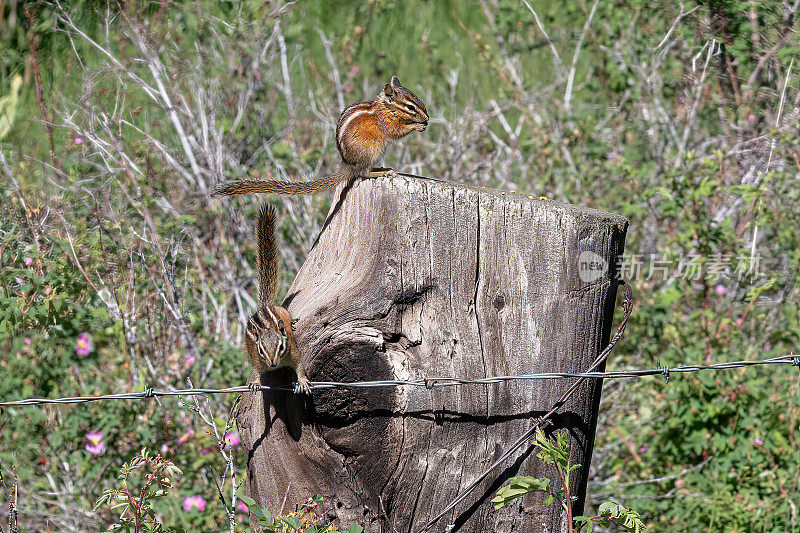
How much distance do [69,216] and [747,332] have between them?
3817mm

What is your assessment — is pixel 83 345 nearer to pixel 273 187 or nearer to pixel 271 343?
pixel 273 187

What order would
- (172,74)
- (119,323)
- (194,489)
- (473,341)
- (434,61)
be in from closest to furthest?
1. (473,341)
2. (194,489)
3. (119,323)
4. (172,74)
5. (434,61)

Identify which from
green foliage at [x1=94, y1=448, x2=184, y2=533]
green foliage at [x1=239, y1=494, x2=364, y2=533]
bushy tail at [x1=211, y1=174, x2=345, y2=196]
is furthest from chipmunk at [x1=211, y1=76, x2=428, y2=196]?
green foliage at [x1=239, y1=494, x2=364, y2=533]

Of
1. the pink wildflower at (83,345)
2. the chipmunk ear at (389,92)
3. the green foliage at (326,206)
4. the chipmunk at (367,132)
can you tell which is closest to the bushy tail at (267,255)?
the chipmunk at (367,132)

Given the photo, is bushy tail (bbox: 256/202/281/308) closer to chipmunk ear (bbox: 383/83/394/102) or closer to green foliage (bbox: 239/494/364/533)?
green foliage (bbox: 239/494/364/533)

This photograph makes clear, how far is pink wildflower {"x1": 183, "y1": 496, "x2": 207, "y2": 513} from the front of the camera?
3.62 m

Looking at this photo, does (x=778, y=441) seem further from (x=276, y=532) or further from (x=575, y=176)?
(x=276, y=532)

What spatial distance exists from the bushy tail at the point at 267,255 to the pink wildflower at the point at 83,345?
1.73 meters

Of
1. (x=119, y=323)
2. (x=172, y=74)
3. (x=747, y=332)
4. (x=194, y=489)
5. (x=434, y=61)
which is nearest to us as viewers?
(x=194, y=489)

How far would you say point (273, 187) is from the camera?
312 centimetres

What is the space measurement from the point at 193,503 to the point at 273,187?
1.50 m

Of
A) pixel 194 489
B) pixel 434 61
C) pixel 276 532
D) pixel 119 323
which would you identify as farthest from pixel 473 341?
pixel 434 61

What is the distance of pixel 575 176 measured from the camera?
512cm

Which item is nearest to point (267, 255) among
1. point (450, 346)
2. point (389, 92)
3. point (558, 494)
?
point (450, 346)
